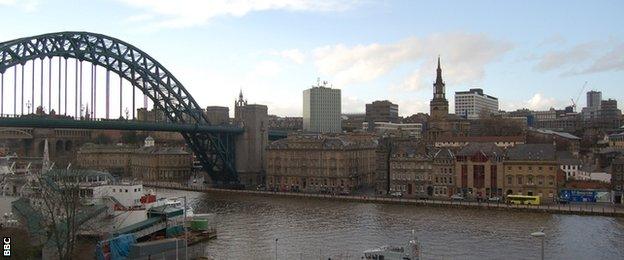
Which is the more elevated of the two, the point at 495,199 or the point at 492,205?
the point at 495,199

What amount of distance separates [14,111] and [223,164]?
29518mm

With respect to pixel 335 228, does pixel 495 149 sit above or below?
above

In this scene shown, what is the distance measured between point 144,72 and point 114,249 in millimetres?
46954

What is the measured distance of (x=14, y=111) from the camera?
6669cm

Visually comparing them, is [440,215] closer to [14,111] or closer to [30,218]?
[30,218]

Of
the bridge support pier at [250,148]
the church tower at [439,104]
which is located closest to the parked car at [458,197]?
the bridge support pier at [250,148]

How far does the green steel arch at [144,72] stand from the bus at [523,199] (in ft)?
127

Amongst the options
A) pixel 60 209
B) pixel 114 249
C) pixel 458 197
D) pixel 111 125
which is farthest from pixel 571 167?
pixel 60 209

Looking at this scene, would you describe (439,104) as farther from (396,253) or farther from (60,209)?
(396,253)

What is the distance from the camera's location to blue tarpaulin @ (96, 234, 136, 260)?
37938mm

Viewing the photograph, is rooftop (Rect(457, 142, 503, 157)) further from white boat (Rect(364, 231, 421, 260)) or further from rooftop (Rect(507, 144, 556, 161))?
white boat (Rect(364, 231, 421, 260))

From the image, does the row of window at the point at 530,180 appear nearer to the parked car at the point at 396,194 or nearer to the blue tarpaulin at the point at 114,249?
the parked car at the point at 396,194

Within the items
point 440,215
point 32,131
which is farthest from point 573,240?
point 32,131

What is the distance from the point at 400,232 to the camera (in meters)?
49.8
